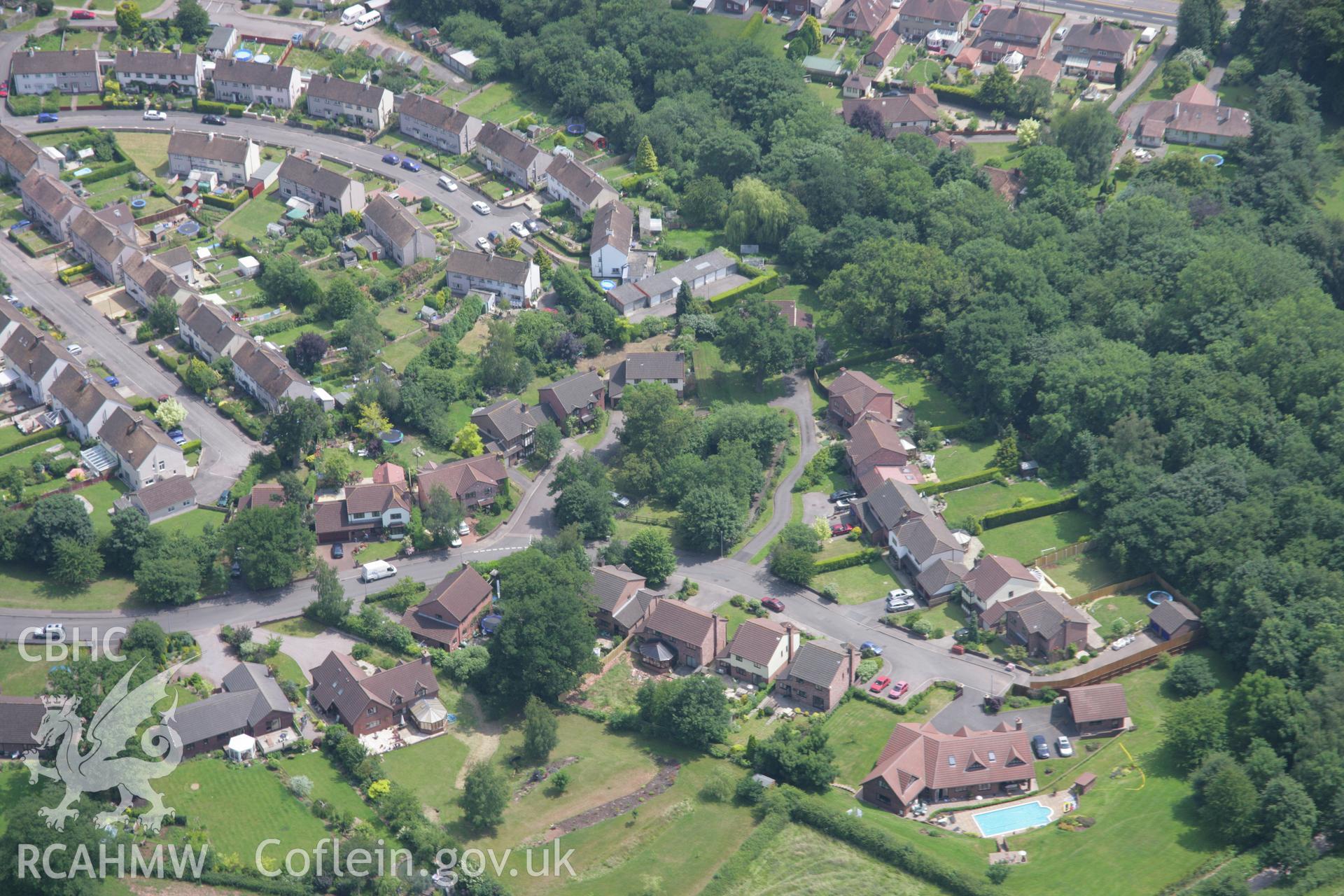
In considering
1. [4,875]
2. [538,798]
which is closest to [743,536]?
[538,798]

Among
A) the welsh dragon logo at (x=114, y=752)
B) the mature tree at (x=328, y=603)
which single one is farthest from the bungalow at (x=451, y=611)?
the welsh dragon logo at (x=114, y=752)

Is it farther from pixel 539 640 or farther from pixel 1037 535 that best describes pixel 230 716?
pixel 1037 535

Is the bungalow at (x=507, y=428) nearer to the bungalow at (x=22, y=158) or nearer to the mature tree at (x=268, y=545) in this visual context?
the mature tree at (x=268, y=545)

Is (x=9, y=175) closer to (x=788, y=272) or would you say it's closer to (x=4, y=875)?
(x=788, y=272)

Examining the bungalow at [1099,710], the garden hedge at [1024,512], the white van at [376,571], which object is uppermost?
the garden hedge at [1024,512]

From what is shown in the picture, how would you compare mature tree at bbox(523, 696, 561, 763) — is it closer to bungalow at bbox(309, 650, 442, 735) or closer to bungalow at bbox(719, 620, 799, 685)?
bungalow at bbox(309, 650, 442, 735)
